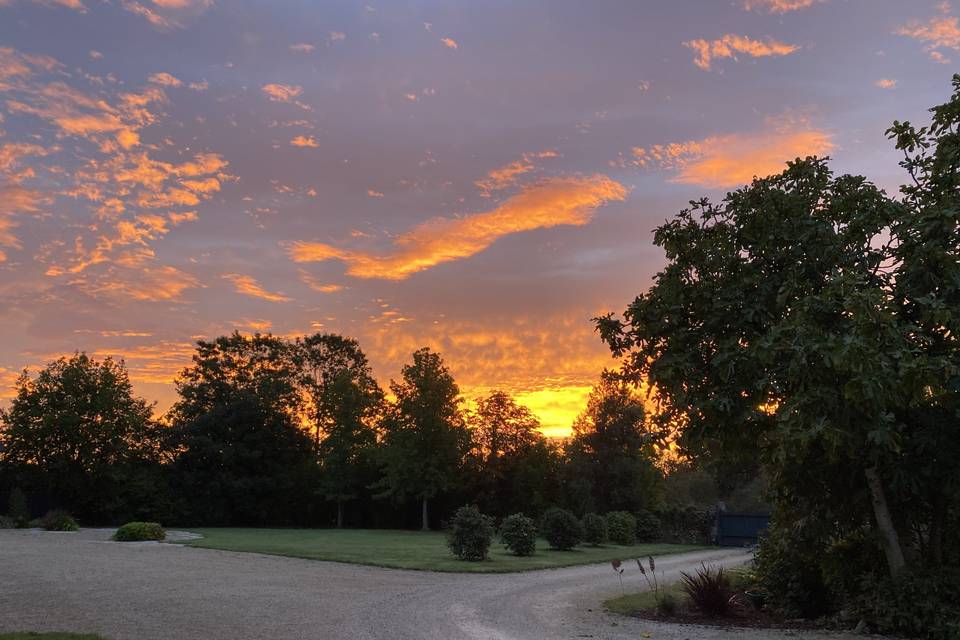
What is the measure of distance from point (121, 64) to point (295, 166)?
5236 mm

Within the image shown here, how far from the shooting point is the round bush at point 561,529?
79.8 feet

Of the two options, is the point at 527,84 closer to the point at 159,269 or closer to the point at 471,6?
the point at 471,6

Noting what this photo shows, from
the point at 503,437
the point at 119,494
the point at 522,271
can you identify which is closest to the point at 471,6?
the point at 522,271

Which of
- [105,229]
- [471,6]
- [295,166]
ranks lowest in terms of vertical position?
[105,229]

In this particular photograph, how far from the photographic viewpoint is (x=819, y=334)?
26.6 ft

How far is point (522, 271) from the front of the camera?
75.1 feet

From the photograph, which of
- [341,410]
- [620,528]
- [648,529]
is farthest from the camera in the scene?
[341,410]

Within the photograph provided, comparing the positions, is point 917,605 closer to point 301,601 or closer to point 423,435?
point 301,601

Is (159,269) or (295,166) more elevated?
(295,166)

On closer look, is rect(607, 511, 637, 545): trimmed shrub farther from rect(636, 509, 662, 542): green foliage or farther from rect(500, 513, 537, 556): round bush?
rect(500, 513, 537, 556): round bush

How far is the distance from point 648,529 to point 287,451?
28.0 m

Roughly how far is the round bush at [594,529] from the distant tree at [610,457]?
8986 mm

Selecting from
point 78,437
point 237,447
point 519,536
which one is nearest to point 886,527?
point 519,536

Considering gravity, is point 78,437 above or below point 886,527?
above
